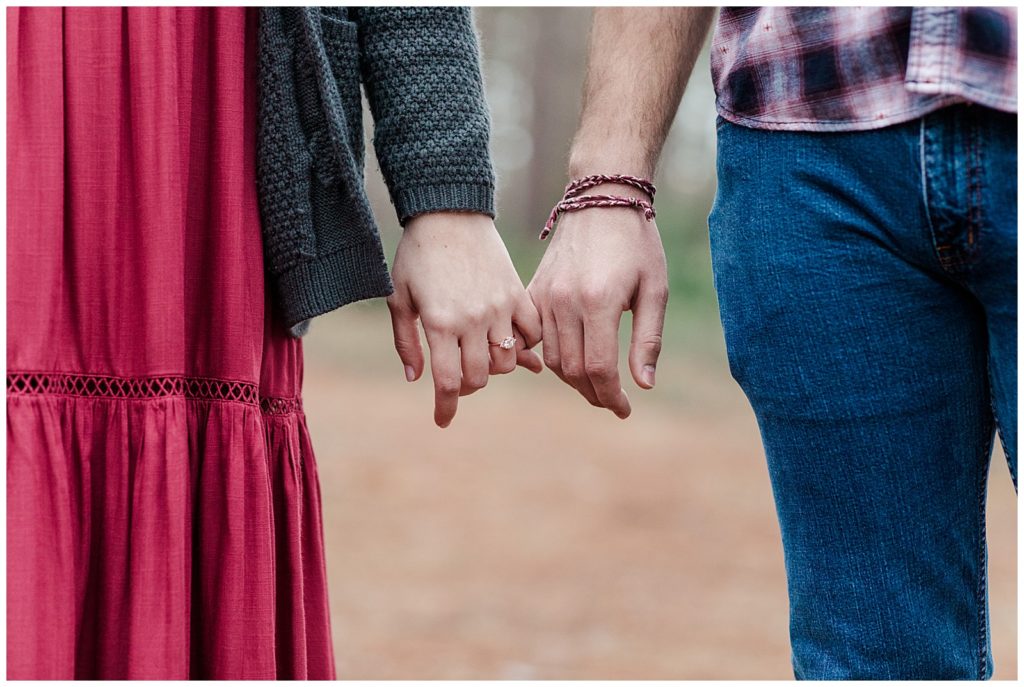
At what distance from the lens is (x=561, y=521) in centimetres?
547

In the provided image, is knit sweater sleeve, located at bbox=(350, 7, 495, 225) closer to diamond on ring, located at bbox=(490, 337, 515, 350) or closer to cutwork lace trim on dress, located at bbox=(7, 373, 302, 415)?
diamond on ring, located at bbox=(490, 337, 515, 350)

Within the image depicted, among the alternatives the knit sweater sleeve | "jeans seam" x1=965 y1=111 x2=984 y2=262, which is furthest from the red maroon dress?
"jeans seam" x1=965 y1=111 x2=984 y2=262

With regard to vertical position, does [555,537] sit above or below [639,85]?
below

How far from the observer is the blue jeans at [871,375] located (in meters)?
0.88

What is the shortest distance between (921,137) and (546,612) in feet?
12.2

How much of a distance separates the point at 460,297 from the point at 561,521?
4500mm

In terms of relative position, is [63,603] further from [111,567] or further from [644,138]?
[644,138]

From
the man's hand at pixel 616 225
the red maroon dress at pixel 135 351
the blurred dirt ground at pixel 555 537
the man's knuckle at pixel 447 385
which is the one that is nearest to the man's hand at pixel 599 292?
the man's hand at pixel 616 225

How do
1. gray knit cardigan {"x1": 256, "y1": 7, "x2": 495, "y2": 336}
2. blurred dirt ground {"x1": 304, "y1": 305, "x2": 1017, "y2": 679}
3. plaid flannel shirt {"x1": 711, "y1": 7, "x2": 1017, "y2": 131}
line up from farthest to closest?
blurred dirt ground {"x1": 304, "y1": 305, "x2": 1017, "y2": 679}, gray knit cardigan {"x1": 256, "y1": 7, "x2": 495, "y2": 336}, plaid flannel shirt {"x1": 711, "y1": 7, "x2": 1017, "y2": 131}

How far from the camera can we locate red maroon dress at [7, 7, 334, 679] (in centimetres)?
94

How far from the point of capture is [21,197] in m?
0.95

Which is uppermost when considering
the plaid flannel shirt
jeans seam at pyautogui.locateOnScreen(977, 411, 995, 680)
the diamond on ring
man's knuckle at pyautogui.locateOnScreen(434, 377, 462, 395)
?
the plaid flannel shirt

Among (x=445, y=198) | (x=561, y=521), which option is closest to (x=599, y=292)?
(x=445, y=198)

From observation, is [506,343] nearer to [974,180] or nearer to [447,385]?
[447,385]
